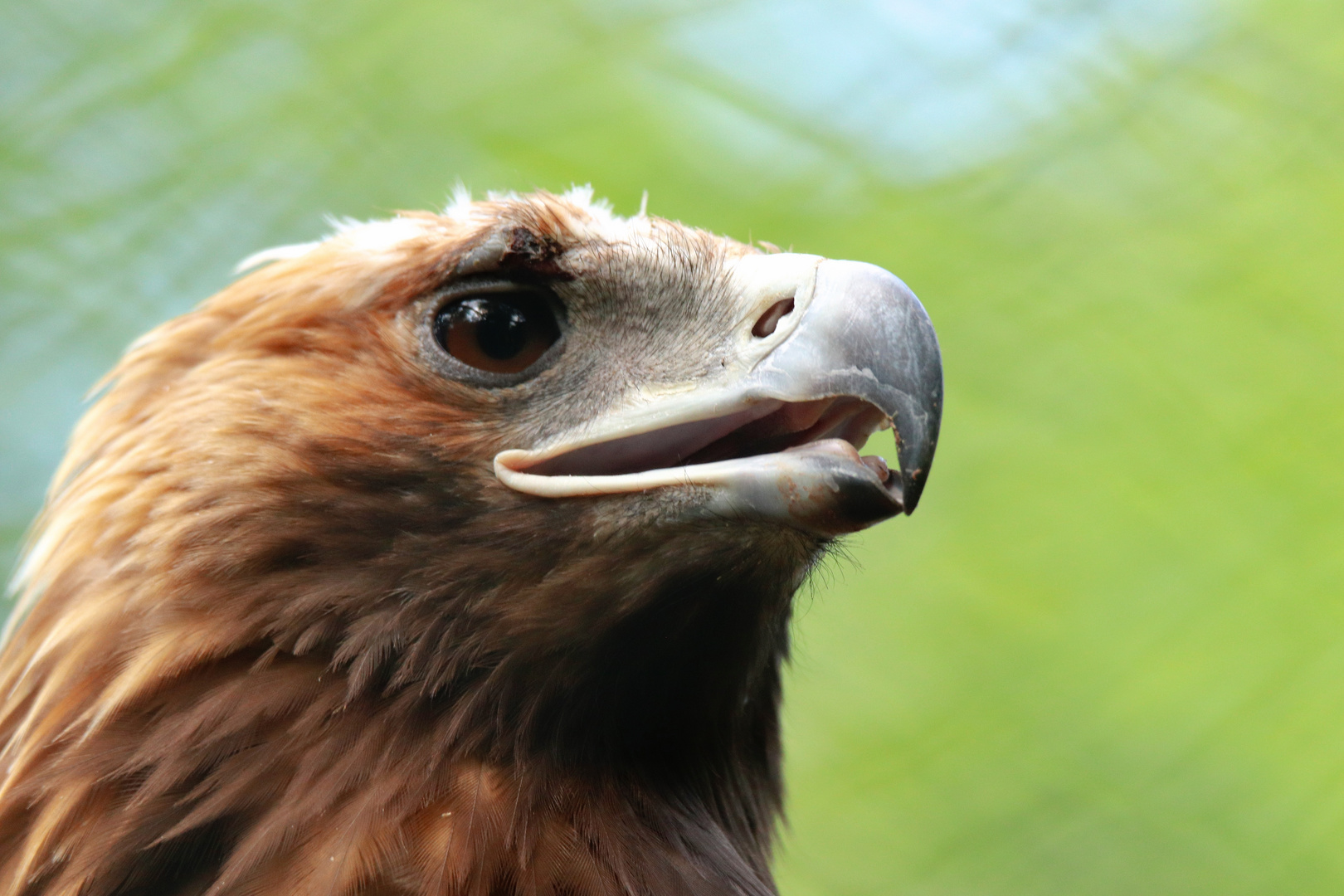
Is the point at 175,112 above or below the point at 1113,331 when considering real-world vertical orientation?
above

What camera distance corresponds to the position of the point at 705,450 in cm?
155

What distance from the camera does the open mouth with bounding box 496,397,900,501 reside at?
147 cm

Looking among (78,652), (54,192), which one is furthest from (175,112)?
(78,652)

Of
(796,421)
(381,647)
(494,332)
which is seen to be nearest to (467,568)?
(381,647)

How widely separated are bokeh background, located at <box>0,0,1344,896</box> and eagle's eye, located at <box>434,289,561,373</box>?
154 cm

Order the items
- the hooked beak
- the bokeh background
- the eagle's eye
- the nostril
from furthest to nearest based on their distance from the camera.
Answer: the bokeh background, the eagle's eye, the nostril, the hooked beak

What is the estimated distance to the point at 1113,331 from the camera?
11.2 feet

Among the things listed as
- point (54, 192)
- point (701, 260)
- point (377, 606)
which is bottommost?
point (377, 606)

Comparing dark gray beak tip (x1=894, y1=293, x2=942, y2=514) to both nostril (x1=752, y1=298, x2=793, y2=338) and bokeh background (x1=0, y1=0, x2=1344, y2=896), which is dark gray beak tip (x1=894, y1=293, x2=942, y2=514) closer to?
nostril (x1=752, y1=298, x2=793, y2=338)

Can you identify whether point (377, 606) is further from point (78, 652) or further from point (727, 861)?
point (727, 861)

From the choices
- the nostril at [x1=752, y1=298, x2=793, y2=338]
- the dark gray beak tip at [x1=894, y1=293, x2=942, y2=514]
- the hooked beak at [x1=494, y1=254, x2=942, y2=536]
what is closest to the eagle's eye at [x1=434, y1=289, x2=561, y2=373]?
the hooked beak at [x1=494, y1=254, x2=942, y2=536]

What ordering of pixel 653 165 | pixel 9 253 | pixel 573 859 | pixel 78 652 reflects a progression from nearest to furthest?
1. pixel 573 859
2. pixel 78 652
3. pixel 9 253
4. pixel 653 165

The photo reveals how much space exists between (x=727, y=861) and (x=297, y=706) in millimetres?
559

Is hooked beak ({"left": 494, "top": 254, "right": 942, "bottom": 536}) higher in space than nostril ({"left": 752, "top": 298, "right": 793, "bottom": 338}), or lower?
lower
